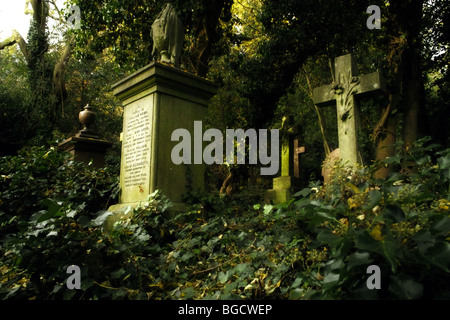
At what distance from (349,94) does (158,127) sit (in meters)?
2.92

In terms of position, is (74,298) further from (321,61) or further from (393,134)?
(321,61)

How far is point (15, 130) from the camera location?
14367 millimetres

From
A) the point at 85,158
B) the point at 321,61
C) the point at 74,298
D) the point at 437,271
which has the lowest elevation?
the point at 74,298

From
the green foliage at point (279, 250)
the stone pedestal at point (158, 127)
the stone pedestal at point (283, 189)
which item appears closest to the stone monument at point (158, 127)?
the stone pedestal at point (158, 127)

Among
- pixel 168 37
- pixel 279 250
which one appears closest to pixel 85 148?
pixel 168 37

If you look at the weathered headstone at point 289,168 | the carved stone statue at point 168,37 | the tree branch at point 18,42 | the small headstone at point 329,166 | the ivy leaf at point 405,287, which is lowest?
the ivy leaf at point 405,287

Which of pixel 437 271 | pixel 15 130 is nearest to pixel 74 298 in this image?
pixel 437 271

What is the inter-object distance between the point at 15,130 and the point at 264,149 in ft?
34.1

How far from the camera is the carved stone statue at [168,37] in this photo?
6.09 meters

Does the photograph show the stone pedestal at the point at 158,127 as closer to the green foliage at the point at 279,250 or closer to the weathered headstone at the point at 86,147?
the green foliage at the point at 279,250

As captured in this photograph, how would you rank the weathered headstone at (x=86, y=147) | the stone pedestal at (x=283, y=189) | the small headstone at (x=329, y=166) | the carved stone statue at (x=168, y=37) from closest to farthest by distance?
the small headstone at (x=329, y=166) → the carved stone statue at (x=168, y=37) → the weathered headstone at (x=86, y=147) → the stone pedestal at (x=283, y=189)

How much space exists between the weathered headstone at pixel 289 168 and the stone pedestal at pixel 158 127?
3832mm

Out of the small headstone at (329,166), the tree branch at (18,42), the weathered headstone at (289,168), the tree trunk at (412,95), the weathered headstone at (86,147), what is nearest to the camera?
the small headstone at (329,166)
